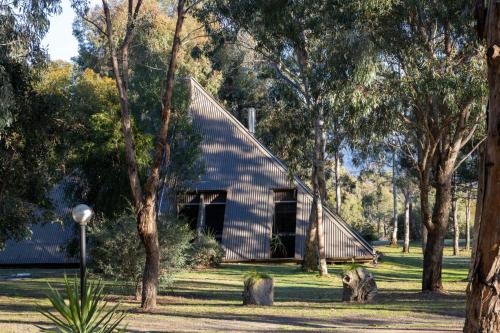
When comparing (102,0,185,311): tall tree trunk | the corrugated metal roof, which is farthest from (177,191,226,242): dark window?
(102,0,185,311): tall tree trunk

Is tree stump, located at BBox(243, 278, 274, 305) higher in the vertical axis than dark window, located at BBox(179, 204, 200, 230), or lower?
lower

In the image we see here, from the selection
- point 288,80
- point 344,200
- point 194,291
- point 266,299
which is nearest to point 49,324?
point 266,299

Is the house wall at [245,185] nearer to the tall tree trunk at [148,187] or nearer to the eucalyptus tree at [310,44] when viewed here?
the eucalyptus tree at [310,44]

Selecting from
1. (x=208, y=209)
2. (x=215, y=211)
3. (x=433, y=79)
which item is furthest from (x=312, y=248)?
(x=433, y=79)

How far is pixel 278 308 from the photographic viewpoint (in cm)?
1738

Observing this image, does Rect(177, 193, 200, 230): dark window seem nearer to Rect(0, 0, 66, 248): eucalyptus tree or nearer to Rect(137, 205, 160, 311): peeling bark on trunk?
Rect(0, 0, 66, 248): eucalyptus tree

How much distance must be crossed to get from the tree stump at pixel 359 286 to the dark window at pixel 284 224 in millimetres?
17253

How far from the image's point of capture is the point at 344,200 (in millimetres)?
73000

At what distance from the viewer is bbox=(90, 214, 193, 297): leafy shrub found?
1875 centimetres

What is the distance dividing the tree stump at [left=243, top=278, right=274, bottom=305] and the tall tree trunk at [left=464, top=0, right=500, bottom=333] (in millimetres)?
→ 10246

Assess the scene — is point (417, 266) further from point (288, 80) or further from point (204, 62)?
point (204, 62)

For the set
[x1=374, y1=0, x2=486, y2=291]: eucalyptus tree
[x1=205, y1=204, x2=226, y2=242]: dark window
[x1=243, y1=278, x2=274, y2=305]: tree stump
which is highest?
[x1=374, y1=0, x2=486, y2=291]: eucalyptus tree

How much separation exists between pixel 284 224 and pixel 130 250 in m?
18.7

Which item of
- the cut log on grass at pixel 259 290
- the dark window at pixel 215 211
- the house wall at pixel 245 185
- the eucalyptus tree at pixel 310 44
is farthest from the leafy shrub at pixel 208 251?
the cut log on grass at pixel 259 290
